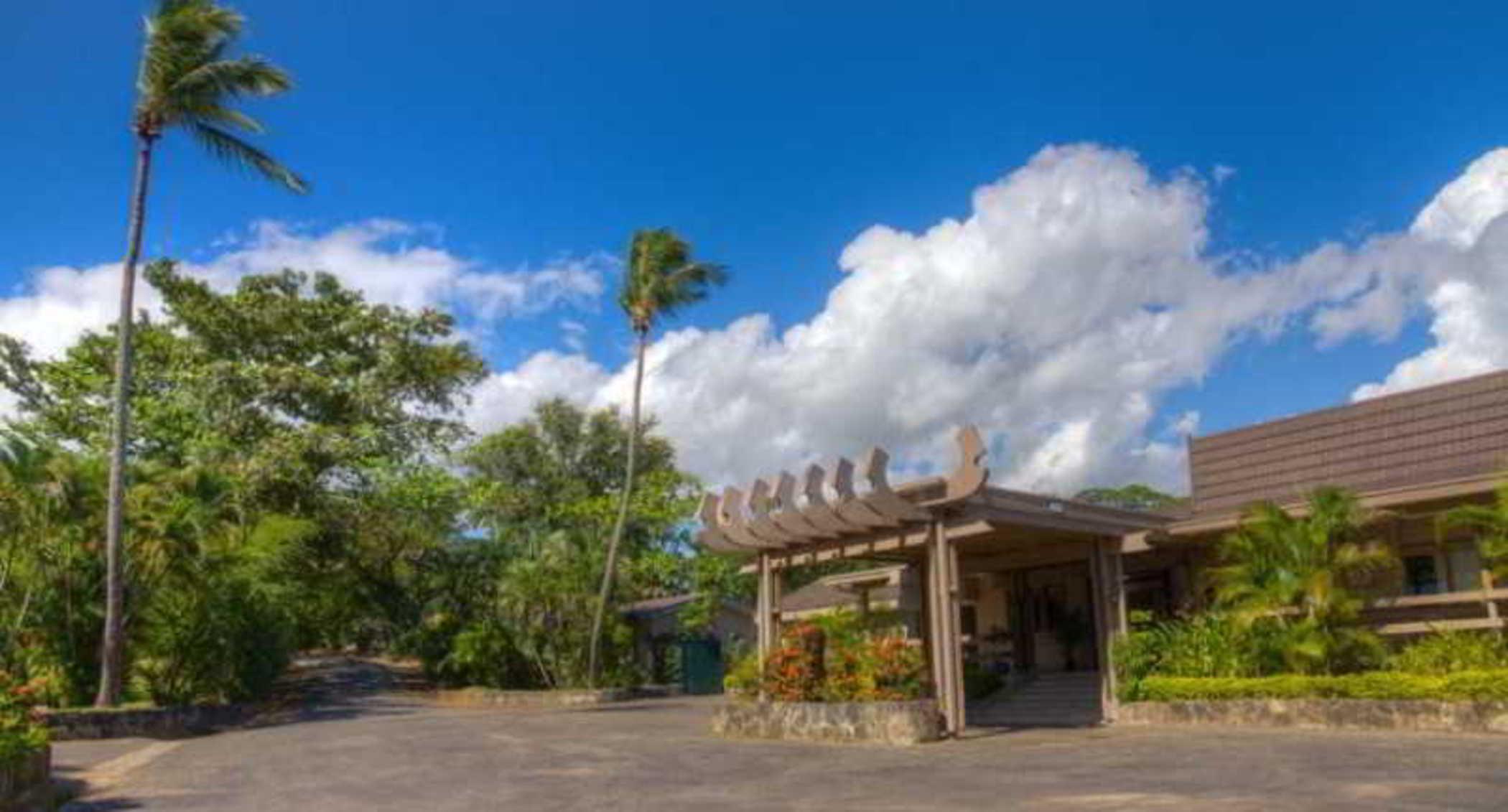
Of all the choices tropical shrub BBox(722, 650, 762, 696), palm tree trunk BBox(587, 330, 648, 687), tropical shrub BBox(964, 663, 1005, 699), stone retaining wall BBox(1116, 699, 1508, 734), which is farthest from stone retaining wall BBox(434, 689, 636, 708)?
stone retaining wall BBox(1116, 699, 1508, 734)

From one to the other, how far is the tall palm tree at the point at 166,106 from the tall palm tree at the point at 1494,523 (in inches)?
781

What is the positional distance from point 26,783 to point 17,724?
22.1 inches

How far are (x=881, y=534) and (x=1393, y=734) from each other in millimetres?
7002

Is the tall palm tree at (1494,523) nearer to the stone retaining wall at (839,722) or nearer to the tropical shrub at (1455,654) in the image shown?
the tropical shrub at (1455,654)

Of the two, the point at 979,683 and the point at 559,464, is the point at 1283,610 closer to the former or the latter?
the point at 979,683

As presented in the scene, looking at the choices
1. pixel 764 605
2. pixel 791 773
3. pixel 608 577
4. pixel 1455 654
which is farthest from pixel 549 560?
pixel 1455 654

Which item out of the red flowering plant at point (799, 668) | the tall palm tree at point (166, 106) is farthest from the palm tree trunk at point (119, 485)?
the red flowering plant at point (799, 668)

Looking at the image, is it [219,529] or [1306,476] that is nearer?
[1306,476]

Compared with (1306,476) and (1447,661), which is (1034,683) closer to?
(1306,476)

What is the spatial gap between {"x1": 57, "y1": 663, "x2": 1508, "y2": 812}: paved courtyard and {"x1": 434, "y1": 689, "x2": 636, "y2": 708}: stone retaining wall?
9.21 meters

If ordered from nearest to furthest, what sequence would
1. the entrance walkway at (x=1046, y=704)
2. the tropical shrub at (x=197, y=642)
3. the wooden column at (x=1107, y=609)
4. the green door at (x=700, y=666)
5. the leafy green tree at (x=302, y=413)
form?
the wooden column at (x=1107, y=609) → the entrance walkway at (x=1046, y=704) → the tropical shrub at (x=197, y=642) → the leafy green tree at (x=302, y=413) → the green door at (x=700, y=666)

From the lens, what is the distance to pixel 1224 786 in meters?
9.77

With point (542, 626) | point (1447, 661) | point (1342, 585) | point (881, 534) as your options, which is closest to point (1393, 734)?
point (1447, 661)

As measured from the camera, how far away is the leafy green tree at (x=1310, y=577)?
16.0 metres
